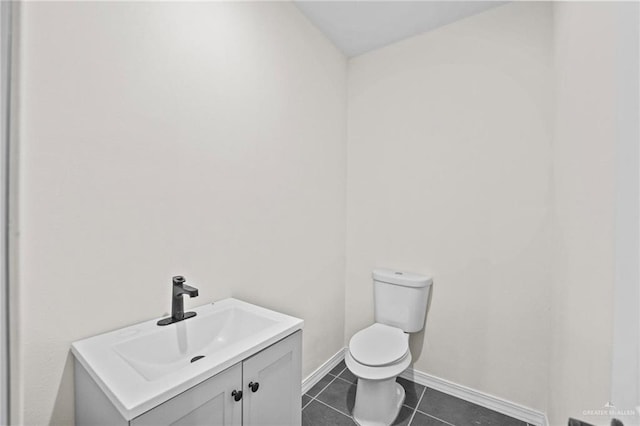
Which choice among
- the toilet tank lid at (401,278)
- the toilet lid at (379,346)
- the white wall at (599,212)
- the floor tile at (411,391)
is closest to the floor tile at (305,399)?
the toilet lid at (379,346)

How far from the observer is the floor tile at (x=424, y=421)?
1.71 m

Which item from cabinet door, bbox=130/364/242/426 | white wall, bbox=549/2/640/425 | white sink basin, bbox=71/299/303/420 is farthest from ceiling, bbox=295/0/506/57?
cabinet door, bbox=130/364/242/426

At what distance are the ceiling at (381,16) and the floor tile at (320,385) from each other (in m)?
2.50

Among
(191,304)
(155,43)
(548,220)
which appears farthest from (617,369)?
(155,43)

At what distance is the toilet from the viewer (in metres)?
1.65

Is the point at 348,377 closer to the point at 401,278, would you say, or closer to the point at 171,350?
the point at 401,278

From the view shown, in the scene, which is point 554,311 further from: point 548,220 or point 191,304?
point 191,304

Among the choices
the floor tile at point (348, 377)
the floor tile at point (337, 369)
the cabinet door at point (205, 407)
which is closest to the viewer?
the cabinet door at point (205, 407)

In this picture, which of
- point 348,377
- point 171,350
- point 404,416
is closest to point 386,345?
point 404,416

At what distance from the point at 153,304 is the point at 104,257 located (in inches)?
10.6

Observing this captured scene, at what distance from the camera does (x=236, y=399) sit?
94 centimetres

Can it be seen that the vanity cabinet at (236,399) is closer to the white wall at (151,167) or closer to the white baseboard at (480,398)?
the white wall at (151,167)

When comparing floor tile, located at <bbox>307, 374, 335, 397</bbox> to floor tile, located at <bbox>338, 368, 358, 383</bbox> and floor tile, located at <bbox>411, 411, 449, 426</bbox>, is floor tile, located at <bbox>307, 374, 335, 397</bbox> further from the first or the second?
floor tile, located at <bbox>411, 411, 449, 426</bbox>

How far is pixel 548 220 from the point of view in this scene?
169 cm
